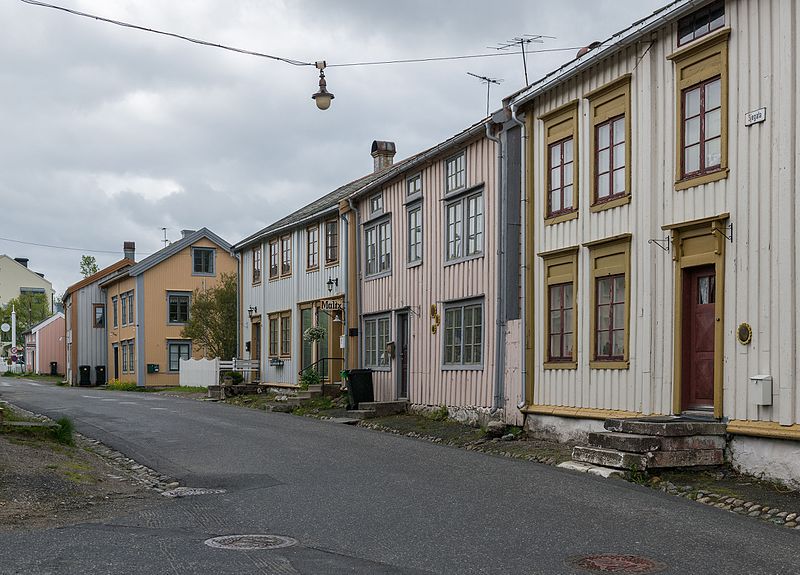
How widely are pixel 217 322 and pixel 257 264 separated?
579cm

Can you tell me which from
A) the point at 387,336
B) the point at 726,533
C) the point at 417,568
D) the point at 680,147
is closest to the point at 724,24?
the point at 680,147

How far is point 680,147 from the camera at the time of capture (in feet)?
44.0

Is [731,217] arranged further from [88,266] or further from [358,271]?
[88,266]

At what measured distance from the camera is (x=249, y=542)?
8.19 m

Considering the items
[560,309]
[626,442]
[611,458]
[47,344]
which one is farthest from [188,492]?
[47,344]

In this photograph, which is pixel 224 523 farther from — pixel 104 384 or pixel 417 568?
pixel 104 384

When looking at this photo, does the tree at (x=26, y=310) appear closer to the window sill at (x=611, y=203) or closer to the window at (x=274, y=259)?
the window at (x=274, y=259)

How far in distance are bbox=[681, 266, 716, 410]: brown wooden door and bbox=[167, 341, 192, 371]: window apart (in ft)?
119

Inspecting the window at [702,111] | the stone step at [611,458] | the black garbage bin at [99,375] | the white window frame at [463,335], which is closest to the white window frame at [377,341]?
the white window frame at [463,335]

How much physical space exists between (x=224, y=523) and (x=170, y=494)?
2292mm

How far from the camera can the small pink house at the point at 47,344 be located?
250ft

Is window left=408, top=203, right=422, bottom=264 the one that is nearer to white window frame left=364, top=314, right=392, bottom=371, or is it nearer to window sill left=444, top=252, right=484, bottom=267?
window sill left=444, top=252, right=484, bottom=267

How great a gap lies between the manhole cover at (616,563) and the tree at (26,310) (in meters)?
91.5

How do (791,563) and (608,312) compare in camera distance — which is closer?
(791,563)
